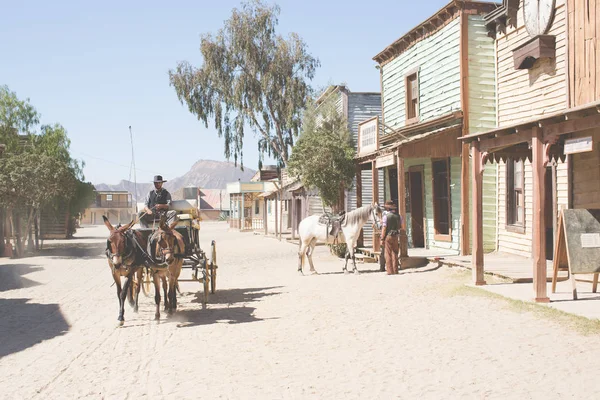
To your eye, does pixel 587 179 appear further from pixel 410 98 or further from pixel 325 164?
pixel 325 164

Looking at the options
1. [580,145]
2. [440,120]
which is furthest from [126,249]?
[440,120]

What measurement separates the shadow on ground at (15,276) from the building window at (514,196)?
11997 mm

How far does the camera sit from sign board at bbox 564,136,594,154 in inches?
342

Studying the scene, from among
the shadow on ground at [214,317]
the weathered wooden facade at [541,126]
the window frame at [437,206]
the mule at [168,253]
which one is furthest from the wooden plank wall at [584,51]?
the mule at [168,253]

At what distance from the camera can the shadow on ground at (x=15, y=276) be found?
612 inches

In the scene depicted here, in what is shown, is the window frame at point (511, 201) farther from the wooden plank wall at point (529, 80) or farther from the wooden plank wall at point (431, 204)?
the wooden plank wall at point (431, 204)

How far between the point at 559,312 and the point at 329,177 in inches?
511

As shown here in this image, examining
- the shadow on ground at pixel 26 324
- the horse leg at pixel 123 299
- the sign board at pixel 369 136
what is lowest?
the shadow on ground at pixel 26 324

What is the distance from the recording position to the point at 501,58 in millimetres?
15961

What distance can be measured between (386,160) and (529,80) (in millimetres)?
4183

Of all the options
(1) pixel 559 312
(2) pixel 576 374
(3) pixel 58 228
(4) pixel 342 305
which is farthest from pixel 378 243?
(3) pixel 58 228

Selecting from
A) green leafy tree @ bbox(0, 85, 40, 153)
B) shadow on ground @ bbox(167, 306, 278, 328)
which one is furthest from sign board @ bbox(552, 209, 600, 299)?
green leafy tree @ bbox(0, 85, 40, 153)

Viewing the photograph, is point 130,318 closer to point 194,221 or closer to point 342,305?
point 194,221

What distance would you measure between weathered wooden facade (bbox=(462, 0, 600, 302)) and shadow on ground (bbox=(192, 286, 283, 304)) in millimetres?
4300
